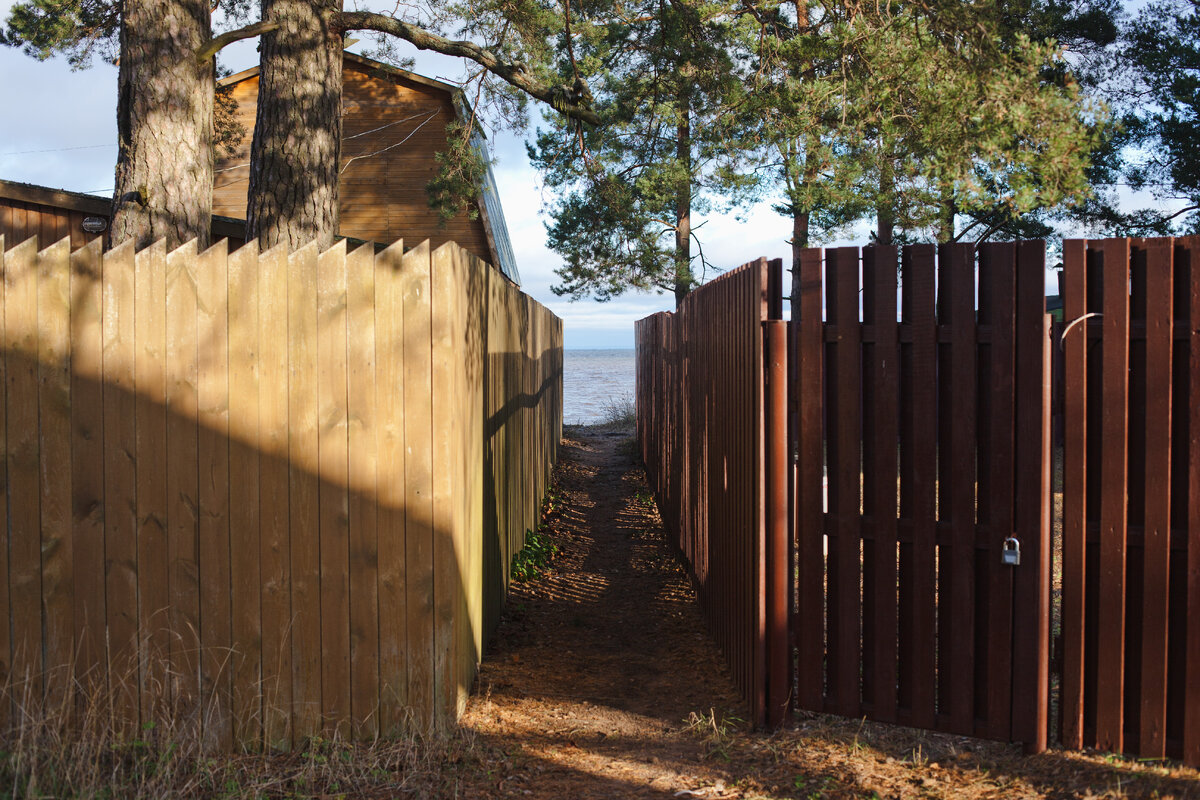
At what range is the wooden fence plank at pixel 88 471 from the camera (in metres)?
4.04

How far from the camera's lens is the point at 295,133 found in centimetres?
733

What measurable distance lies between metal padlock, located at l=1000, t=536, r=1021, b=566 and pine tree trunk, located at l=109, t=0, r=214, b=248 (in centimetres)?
573

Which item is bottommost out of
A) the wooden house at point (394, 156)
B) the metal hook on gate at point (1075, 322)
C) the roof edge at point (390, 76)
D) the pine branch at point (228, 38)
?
the metal hook on gate at point (1075, 322)

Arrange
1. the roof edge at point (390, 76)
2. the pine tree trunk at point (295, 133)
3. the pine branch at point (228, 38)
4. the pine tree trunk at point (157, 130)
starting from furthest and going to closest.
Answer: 1. the roof edge at point (390, 76)
2. the pine tree trunk at point (295, 133)
3. the pine branch at point (228, 38)
4. the pine tree trunk at point (157, 130)

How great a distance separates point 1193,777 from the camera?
3.75 metres

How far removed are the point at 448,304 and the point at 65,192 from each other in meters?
9.98

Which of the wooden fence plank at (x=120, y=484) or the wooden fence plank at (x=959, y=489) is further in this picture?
the wooden fence plank at (x=120, y=484)

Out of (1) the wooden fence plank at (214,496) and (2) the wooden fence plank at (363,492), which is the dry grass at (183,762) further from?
(2) the wooden fence plank at (363,492)

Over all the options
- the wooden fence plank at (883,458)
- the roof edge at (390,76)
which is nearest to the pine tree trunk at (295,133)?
the wooden fence plank at (883,458)

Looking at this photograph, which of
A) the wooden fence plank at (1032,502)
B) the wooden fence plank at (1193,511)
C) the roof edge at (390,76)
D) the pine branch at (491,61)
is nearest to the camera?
the wooden fence plank at (1193,511)

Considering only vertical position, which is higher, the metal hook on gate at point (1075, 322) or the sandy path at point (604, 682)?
the metal hook on gate at point (1075, 322)

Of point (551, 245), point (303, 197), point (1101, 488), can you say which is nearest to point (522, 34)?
point (303, 197)

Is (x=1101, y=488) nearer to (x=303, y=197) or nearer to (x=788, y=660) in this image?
(x=788, y=660)

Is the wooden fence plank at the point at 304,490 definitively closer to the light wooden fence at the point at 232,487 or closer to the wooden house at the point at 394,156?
the light wooden fence at the point at 232,487
